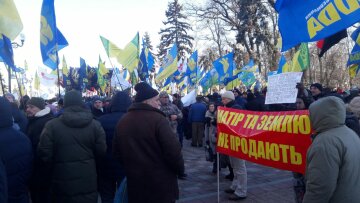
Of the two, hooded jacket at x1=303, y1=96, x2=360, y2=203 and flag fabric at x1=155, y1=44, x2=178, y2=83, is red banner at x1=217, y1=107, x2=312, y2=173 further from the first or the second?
flag fabric at x1=155, y1=44, x2=178, y2=83

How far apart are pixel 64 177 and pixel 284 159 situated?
2.73 m

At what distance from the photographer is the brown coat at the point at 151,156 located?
11.6 feet

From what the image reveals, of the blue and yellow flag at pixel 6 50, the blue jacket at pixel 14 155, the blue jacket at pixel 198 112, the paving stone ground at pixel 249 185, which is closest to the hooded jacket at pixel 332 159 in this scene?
the blue jacket at pixel 14 155

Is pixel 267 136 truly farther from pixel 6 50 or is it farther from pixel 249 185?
pixel 6 50

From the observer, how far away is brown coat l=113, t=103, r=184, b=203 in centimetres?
353

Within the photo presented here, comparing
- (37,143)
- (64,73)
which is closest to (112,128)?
(37,143)

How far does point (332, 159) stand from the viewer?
102 inches

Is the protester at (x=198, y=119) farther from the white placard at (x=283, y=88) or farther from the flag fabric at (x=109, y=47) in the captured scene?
the white placard at (x=283, y=88)

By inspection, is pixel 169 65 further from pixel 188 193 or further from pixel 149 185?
pixel 149 185

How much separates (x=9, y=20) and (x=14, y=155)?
314 cm

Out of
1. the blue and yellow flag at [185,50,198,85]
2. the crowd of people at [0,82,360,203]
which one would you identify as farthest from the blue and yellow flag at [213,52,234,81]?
the crowd of people at [0,82,360,203]

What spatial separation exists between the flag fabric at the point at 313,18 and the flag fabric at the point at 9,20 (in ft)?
13.4

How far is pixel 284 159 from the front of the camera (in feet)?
15.2

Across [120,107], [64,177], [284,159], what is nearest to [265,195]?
[284,159]
